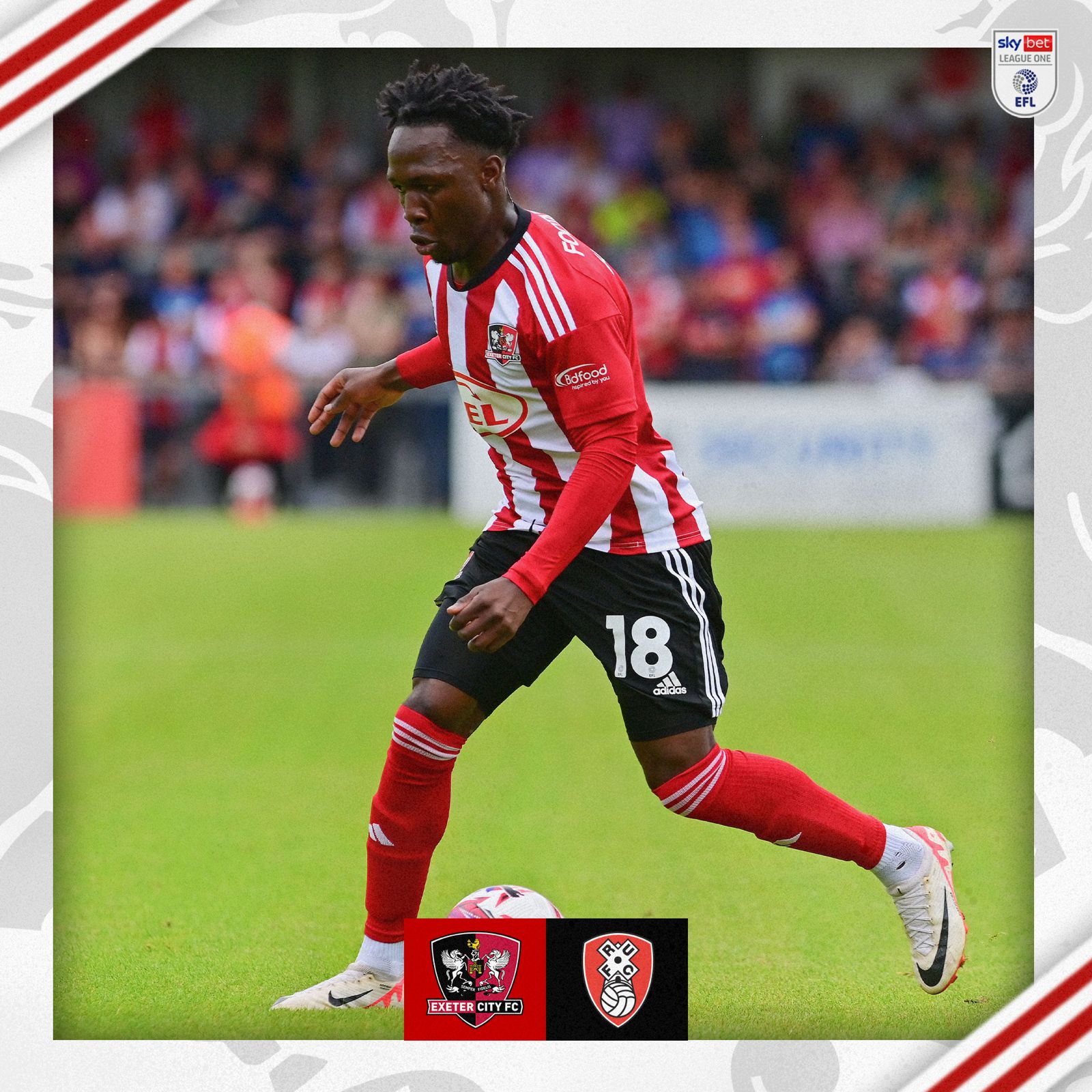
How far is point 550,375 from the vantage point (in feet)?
11.6

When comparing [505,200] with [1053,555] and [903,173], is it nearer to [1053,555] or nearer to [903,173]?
[1053,555]

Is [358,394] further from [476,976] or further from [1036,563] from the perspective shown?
[1036,563]

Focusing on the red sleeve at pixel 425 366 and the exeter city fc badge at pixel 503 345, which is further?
the red sleeve at pixel 425 366

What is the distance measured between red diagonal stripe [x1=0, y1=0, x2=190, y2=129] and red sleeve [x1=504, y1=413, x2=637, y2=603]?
1268 millimetres

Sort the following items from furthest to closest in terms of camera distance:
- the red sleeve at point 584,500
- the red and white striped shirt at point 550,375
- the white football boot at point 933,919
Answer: the white football boot at point 933,919
the red and white striped shirt at point 550,375
the red sleeve at point 584,500

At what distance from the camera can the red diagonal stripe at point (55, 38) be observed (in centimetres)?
335

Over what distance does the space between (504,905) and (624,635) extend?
75cm

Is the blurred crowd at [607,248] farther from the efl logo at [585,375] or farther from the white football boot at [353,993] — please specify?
the white football boot at [353,993]

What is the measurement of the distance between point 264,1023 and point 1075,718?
6.35 ft

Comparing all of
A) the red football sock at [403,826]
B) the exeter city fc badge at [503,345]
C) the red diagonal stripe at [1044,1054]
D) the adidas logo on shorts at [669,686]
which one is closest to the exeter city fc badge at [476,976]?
the red football sock at [403,826]

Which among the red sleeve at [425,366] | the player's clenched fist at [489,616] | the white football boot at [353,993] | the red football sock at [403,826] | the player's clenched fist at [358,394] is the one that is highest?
the red sleeve at [425,366]

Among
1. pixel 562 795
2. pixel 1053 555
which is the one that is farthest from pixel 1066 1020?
pixel 562 795

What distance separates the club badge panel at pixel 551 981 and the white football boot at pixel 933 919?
63cm

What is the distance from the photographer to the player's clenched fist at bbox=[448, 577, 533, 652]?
3295 millimetres
